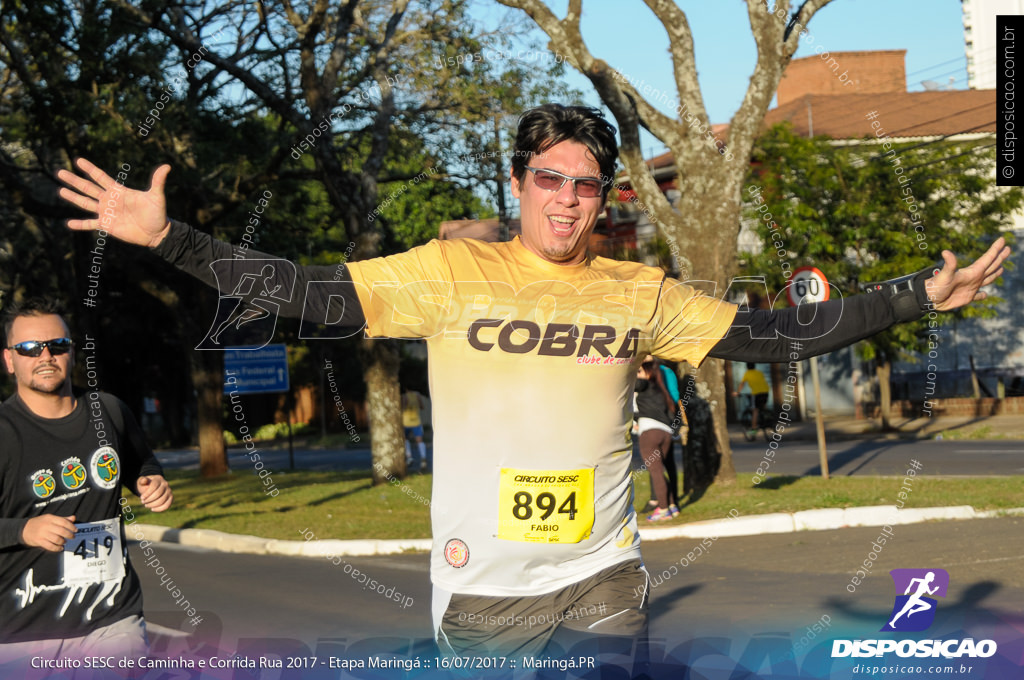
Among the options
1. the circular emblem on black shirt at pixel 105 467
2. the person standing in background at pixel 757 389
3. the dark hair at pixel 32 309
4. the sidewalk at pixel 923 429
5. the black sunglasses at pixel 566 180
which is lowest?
the sidewalk at pixel 923 429

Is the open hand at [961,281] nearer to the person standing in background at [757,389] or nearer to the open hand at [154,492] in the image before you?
the open hand at [154,492]

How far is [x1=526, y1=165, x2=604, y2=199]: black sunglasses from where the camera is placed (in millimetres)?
3436

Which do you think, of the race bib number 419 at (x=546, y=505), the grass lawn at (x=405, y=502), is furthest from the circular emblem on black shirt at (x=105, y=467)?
the grass lawn at (x=405, y=502)

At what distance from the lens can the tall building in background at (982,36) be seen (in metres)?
43.9

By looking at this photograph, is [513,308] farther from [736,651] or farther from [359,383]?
[359,383]

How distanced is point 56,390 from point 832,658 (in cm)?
382

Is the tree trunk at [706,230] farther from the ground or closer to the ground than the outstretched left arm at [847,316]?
farther from the ground

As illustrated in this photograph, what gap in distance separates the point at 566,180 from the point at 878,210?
73.2 feet

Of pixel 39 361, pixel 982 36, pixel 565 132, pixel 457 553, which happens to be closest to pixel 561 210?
pixel 565 132

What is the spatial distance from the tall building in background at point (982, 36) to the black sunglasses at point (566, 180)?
4023 cm

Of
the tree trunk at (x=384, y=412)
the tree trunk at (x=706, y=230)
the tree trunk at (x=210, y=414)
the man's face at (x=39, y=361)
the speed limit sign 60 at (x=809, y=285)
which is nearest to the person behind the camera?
the man's face at (x=39, y=361)

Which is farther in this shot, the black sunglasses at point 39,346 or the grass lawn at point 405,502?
the grass lawn at point 405,502

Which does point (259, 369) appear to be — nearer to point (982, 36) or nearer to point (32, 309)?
point (32, 309)

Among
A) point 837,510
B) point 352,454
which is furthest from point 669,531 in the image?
point 352,454
